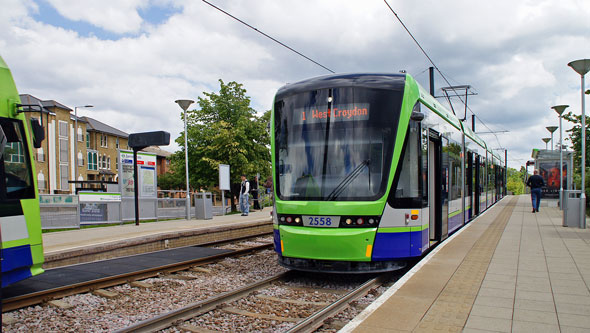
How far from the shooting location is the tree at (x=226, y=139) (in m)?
32.2

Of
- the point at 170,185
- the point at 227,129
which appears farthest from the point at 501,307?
the point at 170,185

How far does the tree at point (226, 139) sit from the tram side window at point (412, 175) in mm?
24776

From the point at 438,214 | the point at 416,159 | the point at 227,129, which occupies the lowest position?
the point at 438,214

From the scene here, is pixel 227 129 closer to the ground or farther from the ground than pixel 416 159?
farther from the ground

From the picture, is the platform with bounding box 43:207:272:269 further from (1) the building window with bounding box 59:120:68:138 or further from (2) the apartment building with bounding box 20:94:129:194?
(1) the building window with bounding box 59:120:68:138

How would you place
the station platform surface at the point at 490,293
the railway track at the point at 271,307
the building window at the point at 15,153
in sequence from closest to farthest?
the station platform surface at the point at 490,293
the railway track at the point at 271,307
the building window at the point at 15,153

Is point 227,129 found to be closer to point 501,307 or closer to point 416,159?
point 416,159

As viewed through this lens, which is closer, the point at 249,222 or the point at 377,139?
the point at 377,139

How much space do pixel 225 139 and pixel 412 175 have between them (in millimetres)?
25824

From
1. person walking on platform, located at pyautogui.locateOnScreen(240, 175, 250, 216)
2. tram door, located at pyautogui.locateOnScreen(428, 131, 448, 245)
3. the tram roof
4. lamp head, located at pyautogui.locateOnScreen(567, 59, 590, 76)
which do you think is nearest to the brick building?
person walking on platform, located at pyautogui.locateOnScreen(240, 175, 250, 216)

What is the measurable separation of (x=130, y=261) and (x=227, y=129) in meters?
24.4

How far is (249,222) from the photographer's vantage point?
1647cm

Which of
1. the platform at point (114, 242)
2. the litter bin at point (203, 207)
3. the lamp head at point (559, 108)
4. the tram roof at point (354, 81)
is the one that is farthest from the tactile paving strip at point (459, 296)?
the lamp head at point (559, 108)

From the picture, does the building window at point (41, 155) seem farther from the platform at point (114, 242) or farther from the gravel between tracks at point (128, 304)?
the gravel between tracks at point (128, 304)
